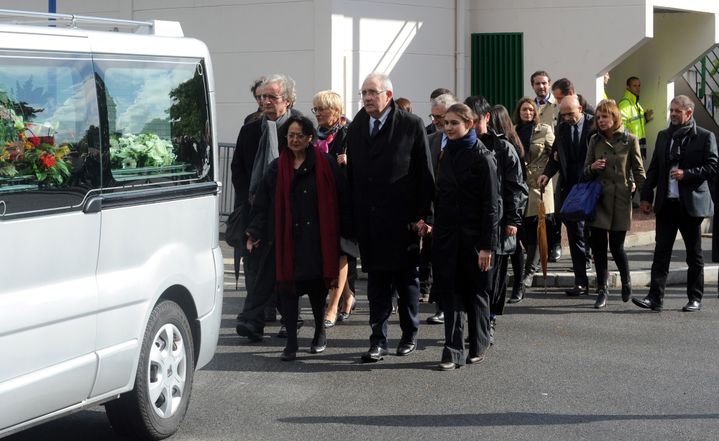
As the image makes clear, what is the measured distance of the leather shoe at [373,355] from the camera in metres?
9.39

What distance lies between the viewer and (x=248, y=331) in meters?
10.1

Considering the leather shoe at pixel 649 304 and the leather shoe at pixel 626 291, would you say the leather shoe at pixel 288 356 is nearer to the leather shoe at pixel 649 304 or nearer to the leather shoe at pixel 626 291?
the leather shoe at pixel 649 304

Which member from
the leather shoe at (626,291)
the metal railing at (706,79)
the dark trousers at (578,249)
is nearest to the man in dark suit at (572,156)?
the dark trousers at (578,249)

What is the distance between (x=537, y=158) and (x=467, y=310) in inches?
161

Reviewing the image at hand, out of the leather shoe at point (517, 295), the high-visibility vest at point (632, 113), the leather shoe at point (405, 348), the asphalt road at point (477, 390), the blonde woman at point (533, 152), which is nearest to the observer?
the asphalt road at point (477, 390)

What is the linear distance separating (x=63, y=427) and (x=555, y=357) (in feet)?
12.5

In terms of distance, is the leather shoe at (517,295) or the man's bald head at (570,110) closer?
the leather shoe at (517,295)

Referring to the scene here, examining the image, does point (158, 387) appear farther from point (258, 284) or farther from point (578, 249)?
point (578, 249)

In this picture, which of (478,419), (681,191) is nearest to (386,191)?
(478,419)

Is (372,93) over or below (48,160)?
over

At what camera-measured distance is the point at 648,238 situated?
17.3 meters

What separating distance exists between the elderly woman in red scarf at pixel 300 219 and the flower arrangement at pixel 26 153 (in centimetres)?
341

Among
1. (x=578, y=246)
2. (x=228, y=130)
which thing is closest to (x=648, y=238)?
(x=578, y=246)

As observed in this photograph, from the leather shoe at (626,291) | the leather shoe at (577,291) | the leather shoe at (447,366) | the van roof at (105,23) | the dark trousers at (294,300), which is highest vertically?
the van roof at (105,23)
